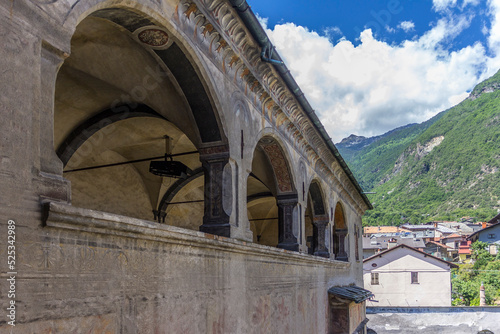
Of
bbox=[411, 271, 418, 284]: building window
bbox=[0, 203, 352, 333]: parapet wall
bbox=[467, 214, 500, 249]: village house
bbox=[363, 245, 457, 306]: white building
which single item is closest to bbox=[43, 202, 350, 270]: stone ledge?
bbox=[0, 203, 352, 333]: parapet wall

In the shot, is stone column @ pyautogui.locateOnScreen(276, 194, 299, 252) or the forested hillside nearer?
stone column @ pyautogui.locateOnScreen(276, 194, 299, 252)

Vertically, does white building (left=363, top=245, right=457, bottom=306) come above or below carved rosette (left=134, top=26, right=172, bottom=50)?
below

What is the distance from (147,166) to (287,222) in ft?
12.5

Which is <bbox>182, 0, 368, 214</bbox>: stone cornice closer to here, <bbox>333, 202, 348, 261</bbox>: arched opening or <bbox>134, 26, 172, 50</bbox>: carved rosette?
<bbox>134, 26, 172, 50</bbox>: carved rosette

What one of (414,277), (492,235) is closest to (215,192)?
(414,277)

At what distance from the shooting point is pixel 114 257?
395 centimetres

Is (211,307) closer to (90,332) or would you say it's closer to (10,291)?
(90,332)

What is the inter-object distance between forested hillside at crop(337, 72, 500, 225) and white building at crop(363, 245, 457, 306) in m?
73.2

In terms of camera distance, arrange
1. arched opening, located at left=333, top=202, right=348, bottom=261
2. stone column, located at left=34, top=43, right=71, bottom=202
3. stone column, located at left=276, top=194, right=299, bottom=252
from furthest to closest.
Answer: arched opening, located at left=333, top=202, right=348, bottom=261 < stone column, located at left=276, top=194, right=299, bottom=252 < stone column, located at left=34, top=43, right=71, bottom=202

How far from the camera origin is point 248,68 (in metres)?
7.39

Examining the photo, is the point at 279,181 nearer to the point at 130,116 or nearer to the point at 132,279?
the point at 130,116

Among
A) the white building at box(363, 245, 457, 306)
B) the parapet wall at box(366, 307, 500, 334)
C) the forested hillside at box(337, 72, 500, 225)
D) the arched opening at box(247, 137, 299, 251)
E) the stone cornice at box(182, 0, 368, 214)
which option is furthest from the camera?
the forested hillside at box(337, 72, 500, 225)

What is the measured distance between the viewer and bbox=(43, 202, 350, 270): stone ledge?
3307 millimetres

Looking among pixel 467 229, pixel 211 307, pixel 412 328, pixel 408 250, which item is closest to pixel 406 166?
pixel 467 229
